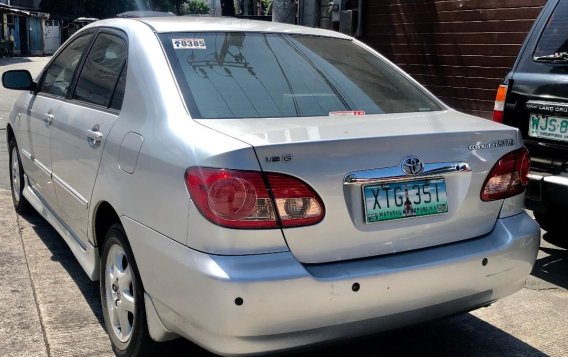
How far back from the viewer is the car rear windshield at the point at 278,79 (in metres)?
3.00

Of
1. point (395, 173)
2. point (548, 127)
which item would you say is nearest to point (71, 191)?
point (395, 173)

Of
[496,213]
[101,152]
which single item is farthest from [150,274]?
[496,213]

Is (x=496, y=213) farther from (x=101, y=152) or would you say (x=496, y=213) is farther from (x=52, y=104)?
Result: (x=52, y=104)

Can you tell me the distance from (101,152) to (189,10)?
8970cm

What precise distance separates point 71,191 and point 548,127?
3.04 m

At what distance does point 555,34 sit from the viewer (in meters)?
4.58

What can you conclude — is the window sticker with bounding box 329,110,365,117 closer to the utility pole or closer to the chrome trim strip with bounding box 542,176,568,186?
the chrome trim strip with bounding box 542,176,568,186

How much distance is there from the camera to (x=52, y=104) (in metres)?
4.27

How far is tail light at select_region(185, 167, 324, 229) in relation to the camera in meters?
2.44

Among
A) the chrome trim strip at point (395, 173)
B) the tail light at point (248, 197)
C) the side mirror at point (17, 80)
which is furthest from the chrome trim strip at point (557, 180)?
the side mirror at point (17, 80)

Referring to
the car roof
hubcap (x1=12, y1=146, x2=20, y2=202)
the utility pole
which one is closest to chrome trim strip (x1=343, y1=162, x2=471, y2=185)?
the car roof

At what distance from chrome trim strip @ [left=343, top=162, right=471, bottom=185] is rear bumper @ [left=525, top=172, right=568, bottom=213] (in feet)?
5.19

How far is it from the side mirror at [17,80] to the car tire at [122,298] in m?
1.96

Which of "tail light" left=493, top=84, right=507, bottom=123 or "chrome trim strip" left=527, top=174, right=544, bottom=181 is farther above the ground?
"tail light" left=493, top=84, right=507, bottom=123
